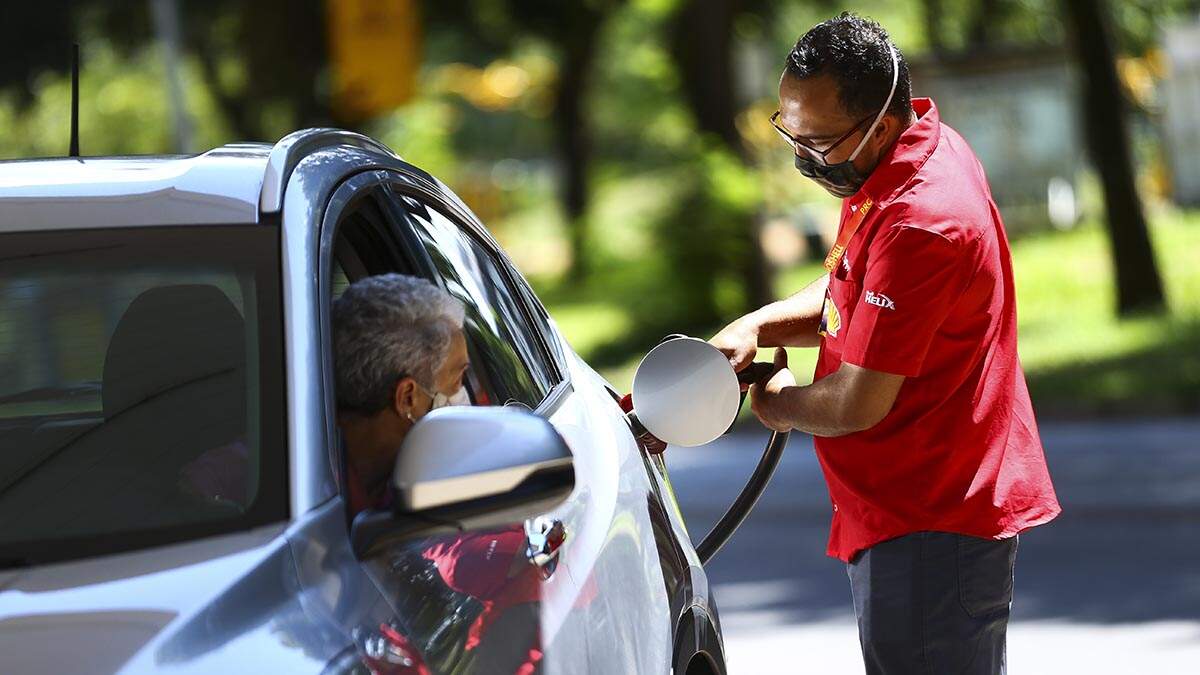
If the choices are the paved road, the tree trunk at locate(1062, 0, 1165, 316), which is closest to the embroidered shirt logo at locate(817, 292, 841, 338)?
the paved road

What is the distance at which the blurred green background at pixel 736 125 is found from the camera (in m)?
17.3

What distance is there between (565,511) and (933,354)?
712 millimetres

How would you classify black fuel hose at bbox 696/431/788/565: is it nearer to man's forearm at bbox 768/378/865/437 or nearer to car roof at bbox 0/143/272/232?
man's forearm at bbox 768/378/865/437

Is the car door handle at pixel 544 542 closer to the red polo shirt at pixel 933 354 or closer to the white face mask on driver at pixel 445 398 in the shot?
the white face mask on driver at pixel 445 398

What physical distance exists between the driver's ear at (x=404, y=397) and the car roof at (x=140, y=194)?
0.32 m

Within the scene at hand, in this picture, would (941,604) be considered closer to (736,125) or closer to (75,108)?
(75,108)

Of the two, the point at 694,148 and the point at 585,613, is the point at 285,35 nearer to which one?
the point at 694,148

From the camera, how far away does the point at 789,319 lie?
4.00 metres

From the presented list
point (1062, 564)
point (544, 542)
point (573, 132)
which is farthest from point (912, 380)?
point (573, 132)

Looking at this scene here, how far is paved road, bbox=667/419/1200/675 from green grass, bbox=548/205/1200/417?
13.3 inches

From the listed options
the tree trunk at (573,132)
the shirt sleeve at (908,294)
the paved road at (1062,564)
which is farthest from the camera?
the tree trunk at (573,132)

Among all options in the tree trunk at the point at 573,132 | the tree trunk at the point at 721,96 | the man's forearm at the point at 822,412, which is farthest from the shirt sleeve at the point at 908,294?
the tree trunk at the point at 573,132

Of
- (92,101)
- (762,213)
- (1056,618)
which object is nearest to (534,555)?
(1056,618)

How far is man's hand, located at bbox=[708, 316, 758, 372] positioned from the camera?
12.6 ft
